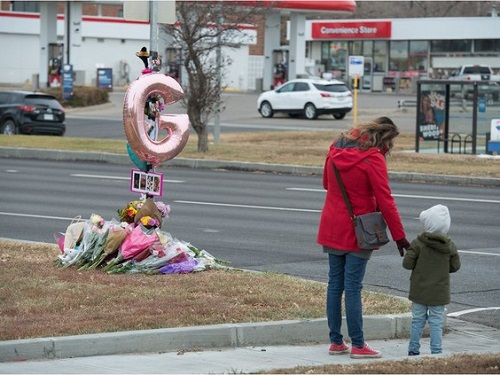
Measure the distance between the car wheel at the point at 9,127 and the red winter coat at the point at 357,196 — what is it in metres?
27.1

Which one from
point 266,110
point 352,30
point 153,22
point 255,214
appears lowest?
point 255,214

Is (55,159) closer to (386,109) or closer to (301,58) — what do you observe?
(386,109)

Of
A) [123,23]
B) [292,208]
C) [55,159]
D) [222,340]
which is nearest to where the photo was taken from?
[222,340]

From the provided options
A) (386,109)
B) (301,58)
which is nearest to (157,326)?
(386,109)

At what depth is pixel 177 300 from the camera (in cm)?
906

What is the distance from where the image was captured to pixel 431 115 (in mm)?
28969

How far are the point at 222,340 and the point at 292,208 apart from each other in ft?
31.1

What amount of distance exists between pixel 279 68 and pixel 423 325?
52653 millimetres

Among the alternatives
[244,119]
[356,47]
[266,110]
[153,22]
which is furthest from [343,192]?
[356,47]

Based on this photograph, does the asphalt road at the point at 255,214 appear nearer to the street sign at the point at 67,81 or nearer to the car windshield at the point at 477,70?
the street sign at the point at 67,81

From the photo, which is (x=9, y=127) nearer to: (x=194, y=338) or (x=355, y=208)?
(x=194, y=338)

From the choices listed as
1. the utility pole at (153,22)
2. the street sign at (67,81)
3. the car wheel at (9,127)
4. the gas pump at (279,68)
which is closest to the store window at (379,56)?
the gas pump at (279,68)

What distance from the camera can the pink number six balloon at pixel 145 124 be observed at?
421 inches

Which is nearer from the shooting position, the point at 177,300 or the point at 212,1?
the point at 177,300
